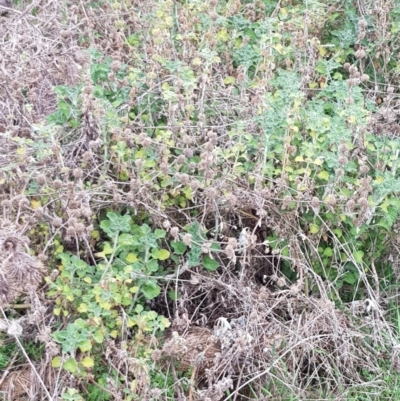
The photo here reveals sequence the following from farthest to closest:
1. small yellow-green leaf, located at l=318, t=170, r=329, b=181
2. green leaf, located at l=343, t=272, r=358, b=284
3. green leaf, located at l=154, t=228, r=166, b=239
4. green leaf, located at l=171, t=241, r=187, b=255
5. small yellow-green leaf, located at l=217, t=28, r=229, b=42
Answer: small yellow-green leaf, located at l=217, t=28, r=229, b=42 < green leaf, located at l=343, t=272, r=358, b=284 < small yellow-green leaf, located at l=318, t=170, r=329, b=181 < green leaf, located at l=171, t=241, r=187, b=255 < green leaf, located at l=154, t=228, r=166, b=239

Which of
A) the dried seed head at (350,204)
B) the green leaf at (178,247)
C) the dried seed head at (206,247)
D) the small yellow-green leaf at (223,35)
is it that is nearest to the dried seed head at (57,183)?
the green leaf at (178,247)

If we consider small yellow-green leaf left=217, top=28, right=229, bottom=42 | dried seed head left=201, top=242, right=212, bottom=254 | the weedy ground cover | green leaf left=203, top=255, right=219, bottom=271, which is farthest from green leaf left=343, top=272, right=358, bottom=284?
small yellow-green leaf left=217, top=28, right=229, bottom=42

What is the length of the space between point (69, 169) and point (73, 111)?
0.33 meters

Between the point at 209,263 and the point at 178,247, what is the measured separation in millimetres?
154

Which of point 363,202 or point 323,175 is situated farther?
point 323,175

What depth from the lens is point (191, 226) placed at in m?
3.44

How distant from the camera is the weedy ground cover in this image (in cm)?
322

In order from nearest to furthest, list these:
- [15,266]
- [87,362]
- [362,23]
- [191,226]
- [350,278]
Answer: [15,266] → [87,362] → [191,226] → [350,278] → [362,23]

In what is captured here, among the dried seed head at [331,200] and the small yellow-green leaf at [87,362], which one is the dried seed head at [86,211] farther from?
the dried seed head at [331,200]

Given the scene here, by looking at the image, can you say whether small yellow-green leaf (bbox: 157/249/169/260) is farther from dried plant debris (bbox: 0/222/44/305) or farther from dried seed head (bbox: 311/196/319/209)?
dried seed head (bbox: 311/196/319/209)

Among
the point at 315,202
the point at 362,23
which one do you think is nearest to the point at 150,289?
the point at 315,202

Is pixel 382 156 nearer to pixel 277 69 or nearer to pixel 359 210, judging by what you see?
pixel 359 210

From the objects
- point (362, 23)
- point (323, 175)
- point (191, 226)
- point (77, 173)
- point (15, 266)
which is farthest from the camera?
point (362, 23)

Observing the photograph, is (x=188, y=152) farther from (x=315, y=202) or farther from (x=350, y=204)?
(x=350, y=204)
